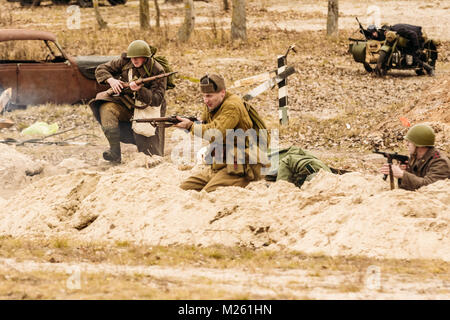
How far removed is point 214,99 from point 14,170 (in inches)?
145

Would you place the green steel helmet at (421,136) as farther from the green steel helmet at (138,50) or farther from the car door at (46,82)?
the car door at (46,82)

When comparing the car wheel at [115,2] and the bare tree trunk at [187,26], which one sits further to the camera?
the car wheel at [115,2]

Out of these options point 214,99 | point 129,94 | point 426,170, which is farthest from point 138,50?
point 426,170

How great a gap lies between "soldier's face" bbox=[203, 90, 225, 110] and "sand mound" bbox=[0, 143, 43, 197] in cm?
327

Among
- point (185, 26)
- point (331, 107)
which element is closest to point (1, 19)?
point (185, 26)

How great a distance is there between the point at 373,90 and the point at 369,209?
1056 centimetres

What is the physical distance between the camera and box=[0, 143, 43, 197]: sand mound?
31.5 ft

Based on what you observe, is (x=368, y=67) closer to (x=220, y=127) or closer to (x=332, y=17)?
(x=332, y=17)

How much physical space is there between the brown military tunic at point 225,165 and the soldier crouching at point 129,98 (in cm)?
232

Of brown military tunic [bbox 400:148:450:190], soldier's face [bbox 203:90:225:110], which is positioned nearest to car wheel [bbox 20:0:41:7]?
soldier's face [bbox 203:90:225:110]

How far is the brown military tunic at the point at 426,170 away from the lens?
7.31m

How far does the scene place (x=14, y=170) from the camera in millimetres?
9844

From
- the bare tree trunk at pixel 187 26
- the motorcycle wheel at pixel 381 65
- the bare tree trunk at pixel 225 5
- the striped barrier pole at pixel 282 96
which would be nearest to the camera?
the striped barrier pole at pixel 282 96

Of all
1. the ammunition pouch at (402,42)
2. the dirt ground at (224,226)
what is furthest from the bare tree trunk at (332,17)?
the dirt ground at (224,226)
